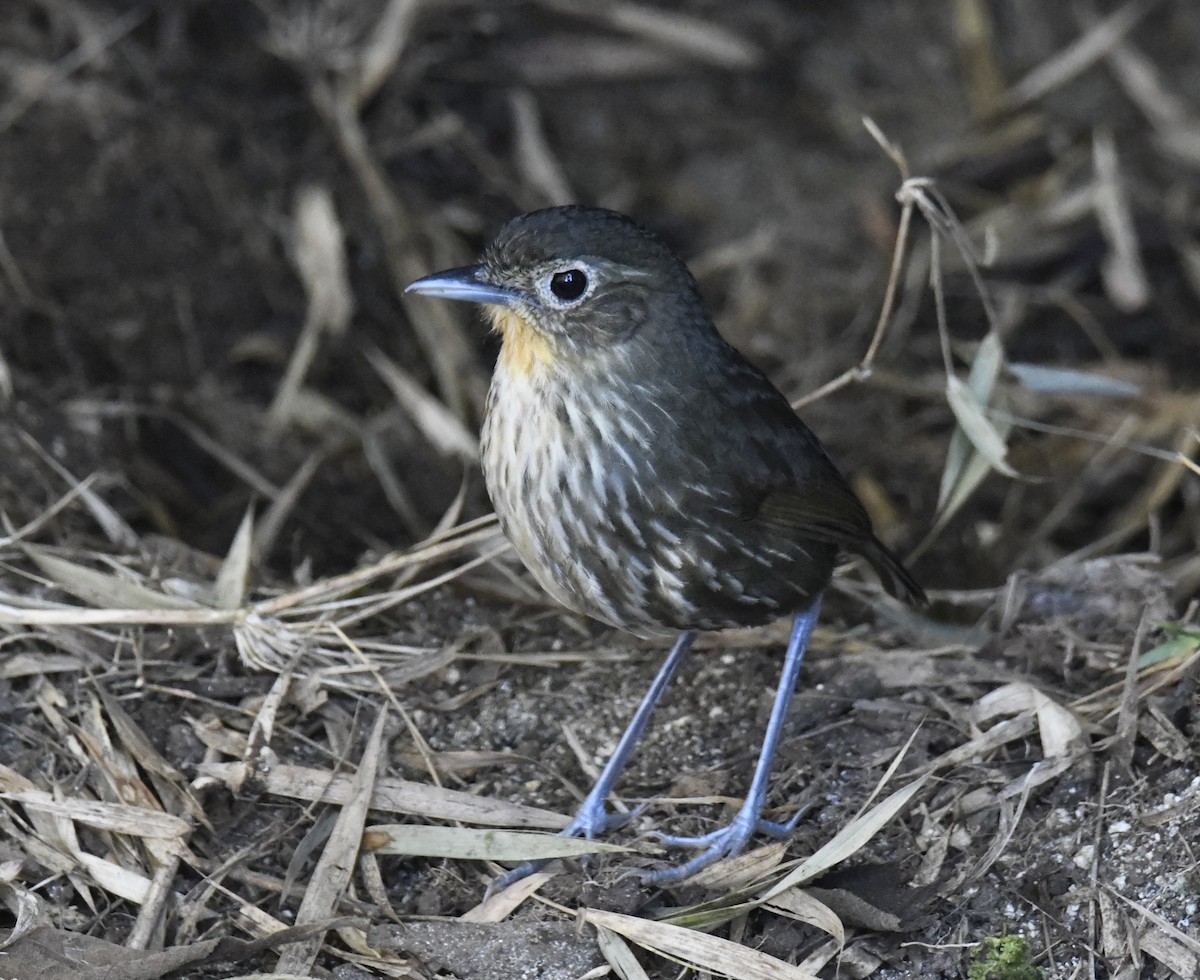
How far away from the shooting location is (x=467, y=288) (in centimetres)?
407

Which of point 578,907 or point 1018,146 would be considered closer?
point 578,907

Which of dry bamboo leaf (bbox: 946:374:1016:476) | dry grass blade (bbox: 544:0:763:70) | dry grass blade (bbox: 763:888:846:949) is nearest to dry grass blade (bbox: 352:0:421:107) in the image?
dry grass blade (bbox: 544:0:763:70)

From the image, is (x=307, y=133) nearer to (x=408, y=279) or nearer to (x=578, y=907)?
(x=408, y=279)

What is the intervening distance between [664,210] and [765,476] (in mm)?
3349

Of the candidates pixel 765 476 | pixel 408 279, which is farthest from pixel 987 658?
pixel 408 279

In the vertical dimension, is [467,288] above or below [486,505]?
above

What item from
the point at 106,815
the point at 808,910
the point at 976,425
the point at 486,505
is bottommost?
the point at 808,910

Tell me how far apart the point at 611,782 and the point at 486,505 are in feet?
5.38

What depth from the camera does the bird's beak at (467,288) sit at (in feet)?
13.3

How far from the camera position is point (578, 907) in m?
3.93

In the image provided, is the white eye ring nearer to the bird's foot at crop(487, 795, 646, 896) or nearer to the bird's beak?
the bird's beak

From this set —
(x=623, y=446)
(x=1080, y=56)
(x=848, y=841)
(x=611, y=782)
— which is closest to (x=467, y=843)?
(x=611, y=782)

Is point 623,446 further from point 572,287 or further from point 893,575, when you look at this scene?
point 893,575

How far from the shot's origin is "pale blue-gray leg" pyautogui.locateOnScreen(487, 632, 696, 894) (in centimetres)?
406
